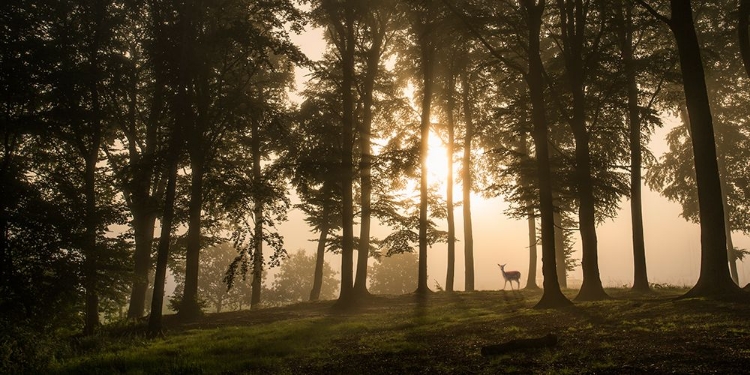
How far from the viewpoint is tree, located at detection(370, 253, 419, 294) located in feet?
238

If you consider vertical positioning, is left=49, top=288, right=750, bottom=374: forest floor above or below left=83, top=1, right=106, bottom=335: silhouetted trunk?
below

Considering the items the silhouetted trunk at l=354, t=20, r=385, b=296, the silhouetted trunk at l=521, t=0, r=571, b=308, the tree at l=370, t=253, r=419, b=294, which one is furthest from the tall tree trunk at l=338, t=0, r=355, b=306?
the tree at l=370, t=253, r=419, b=294

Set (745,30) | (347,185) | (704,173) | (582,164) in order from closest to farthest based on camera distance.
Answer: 1. (704,173)
2. (745,30)
3. (582,164)
4. (347,185)

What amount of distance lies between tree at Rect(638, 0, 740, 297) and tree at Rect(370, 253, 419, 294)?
61661mm

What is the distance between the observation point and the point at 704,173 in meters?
11.5

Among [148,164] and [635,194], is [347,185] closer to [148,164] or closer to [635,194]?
[148,164]

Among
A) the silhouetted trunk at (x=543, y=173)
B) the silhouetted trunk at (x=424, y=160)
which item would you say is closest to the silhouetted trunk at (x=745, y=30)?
the silhouetted trunk at (x=543, y=173)

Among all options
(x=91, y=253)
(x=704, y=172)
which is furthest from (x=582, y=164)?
(x=91, y=253)

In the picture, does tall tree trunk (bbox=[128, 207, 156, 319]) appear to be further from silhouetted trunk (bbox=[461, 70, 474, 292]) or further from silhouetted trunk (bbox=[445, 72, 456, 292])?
silhouetted trunk (bbox=[461, 70, 474, 292])

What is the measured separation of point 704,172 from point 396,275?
63.4 metres

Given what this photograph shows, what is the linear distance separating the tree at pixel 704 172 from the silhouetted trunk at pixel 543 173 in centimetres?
367

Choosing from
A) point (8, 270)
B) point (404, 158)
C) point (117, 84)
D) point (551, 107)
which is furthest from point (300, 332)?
point (551, 107)

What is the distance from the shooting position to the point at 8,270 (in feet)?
40.1

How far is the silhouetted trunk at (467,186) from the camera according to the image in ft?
91.4
